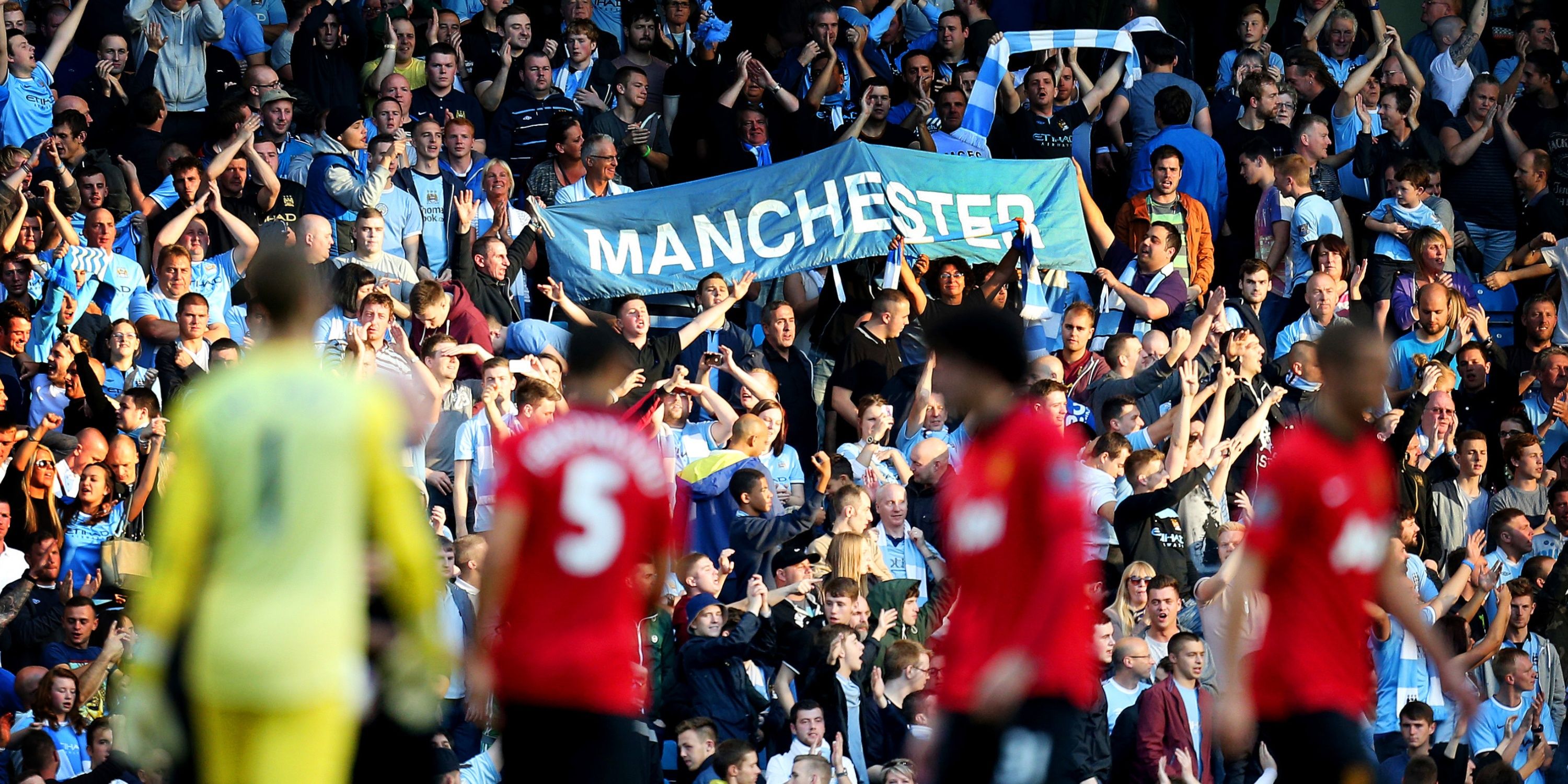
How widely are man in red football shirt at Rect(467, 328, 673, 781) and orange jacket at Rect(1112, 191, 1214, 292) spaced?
912 cm

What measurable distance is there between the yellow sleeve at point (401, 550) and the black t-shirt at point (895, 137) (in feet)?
33.9

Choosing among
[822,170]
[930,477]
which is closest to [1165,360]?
[930,477]

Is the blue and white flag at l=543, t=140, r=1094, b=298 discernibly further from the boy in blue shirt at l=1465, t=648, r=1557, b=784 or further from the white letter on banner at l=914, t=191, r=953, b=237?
the boy in blue shirt at l=1465, t=648, r=1557, b=784

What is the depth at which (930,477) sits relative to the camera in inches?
482

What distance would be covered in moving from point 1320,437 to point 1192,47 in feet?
40.4

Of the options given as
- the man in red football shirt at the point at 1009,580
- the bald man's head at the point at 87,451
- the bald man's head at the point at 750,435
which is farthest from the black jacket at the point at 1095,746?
the bald man's head at the point at 87,451

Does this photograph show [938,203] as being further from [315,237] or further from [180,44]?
[180,44]

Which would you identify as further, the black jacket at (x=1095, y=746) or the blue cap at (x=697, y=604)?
the blue cap at (x=697, y=604)

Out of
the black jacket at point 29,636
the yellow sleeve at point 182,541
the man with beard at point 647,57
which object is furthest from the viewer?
the man with beard at point 647,57

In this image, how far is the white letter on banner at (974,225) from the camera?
14.4 metres

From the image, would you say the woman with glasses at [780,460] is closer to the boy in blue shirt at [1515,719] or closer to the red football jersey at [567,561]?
the boy in blue shirt at [1515,719]

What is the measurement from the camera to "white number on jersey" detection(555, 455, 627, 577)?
5.88 metres

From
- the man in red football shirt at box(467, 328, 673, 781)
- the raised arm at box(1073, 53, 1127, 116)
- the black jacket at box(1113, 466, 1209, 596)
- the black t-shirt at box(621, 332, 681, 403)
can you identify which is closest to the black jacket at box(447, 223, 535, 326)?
the black t-shirt at box(621, 332, 681, 403)

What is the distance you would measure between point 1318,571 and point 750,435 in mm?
6326
